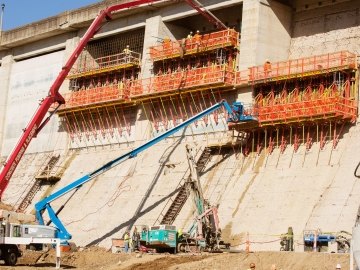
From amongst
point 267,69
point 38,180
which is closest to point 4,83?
point 38,180

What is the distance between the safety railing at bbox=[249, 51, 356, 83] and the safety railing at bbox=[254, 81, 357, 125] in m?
1.11

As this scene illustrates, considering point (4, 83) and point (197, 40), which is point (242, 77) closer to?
point (197, 40)

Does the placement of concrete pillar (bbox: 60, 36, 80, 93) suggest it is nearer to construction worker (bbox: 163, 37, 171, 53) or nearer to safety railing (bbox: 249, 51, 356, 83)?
construction worker (bbox: 163, 37, 171, 53)

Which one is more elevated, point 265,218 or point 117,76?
point 117,76

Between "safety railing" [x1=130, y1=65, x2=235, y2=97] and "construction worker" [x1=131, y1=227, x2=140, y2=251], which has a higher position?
"safety railing" [x1=130, y1=65, x2=235, y2=97]

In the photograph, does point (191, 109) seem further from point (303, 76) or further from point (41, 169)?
point (41, 169)

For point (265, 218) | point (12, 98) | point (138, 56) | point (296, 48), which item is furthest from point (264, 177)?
point (12, 98)

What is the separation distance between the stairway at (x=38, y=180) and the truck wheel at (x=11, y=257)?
1674 centimetres

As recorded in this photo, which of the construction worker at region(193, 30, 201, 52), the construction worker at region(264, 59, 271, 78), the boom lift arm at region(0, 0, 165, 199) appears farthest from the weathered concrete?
the boom lift arm at region(0, 0, 165, 199)

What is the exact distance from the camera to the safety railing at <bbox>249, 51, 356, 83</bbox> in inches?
1698

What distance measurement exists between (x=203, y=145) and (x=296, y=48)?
8.16 m

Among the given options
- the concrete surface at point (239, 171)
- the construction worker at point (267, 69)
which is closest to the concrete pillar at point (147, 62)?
the concrete surface at point (239, 171)

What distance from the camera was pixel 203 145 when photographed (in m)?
49.8

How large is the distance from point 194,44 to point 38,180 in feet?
52.7
